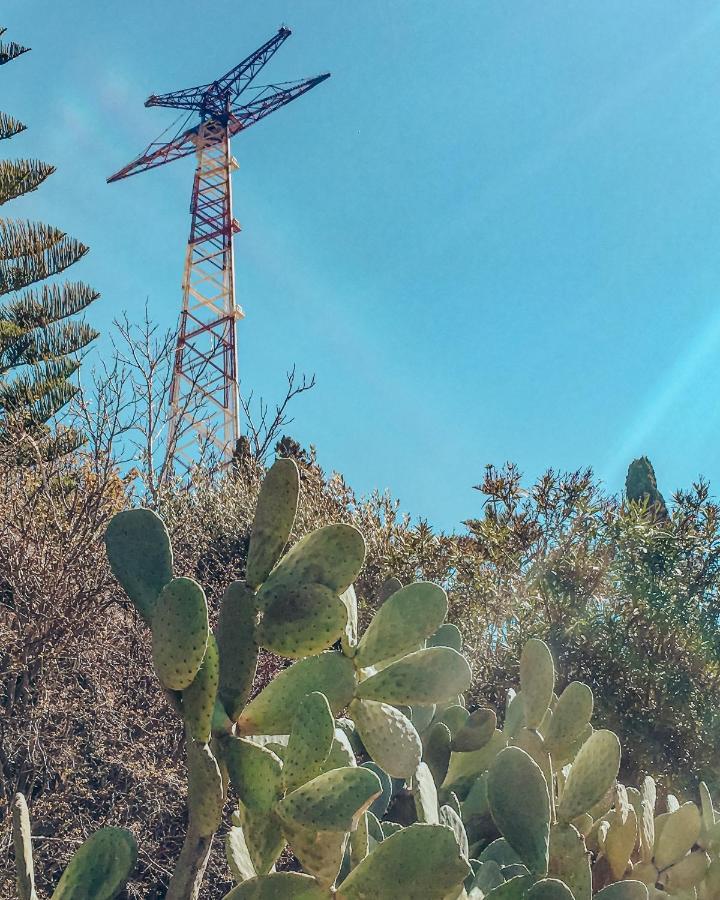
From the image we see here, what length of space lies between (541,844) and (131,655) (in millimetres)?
3734

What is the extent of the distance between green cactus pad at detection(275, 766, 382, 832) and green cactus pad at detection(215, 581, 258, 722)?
0.93ft

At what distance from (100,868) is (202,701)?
1.44 feet

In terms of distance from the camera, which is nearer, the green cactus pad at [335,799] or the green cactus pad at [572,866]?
the green cactus pad at [335,799]

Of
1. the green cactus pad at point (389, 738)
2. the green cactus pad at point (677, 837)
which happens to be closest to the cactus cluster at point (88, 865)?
the green cactus pad at point (389, 738)

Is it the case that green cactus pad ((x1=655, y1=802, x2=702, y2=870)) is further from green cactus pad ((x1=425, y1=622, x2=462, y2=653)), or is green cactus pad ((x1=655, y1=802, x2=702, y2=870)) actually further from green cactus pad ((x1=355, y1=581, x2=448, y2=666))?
green cactus pad ((x1=355, y1=581, x2=448, y2=666))

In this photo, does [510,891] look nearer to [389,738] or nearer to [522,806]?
[522,806]

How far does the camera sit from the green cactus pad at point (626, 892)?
2.00 m

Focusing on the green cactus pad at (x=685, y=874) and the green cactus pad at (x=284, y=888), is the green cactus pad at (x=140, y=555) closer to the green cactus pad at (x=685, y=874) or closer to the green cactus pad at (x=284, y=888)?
the green cactus pad at (x=284, y=888)

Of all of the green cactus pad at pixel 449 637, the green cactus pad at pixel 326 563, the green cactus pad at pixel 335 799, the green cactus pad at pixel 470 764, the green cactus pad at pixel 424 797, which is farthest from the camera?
the green cactus pad at pixel 449 637

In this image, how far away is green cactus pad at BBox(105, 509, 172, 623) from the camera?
1650 mm

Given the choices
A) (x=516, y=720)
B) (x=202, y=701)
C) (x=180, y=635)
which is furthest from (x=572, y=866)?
(x=180, y=635)

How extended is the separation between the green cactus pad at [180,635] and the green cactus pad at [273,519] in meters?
0.23

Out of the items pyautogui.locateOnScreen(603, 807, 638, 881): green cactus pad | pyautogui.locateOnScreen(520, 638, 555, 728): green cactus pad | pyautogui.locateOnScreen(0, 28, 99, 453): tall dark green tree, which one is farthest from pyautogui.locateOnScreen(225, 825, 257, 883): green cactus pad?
pyautogui.locateOnScreen(0, 28, 99, 453): tall dark green tree

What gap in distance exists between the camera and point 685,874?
2590 mm
